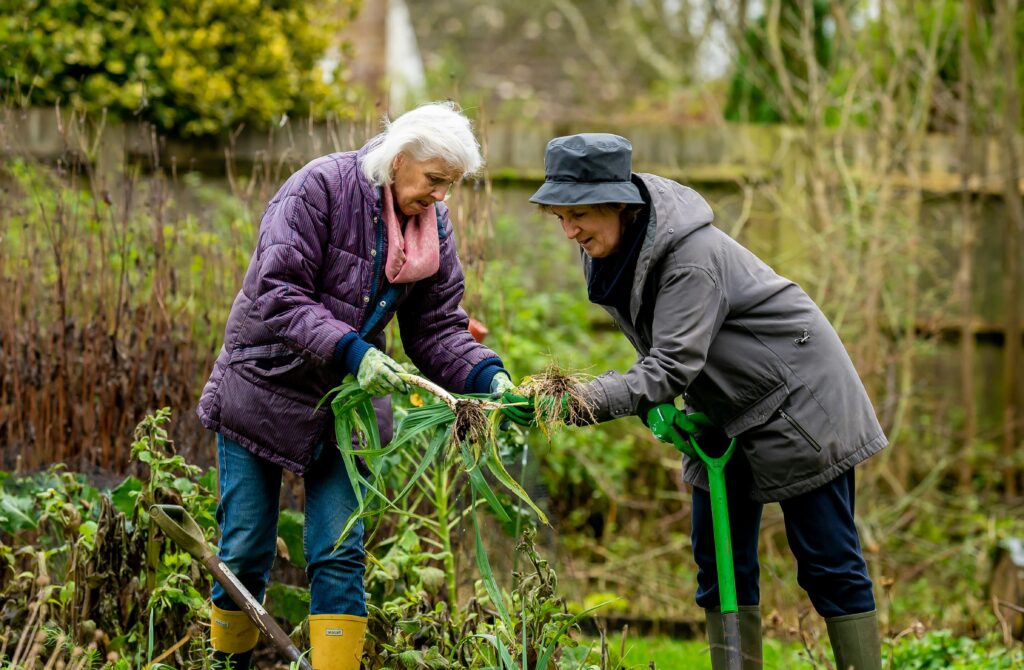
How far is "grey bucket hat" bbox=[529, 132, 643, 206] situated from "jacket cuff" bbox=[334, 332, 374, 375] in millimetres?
573

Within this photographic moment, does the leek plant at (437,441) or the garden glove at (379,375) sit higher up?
the garden glove at (379,375)

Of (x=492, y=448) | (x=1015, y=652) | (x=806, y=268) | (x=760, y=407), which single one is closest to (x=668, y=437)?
(x=760, y=407)

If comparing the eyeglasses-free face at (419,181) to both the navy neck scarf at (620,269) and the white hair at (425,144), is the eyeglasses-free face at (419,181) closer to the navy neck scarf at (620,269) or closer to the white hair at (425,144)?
the white hair at (425,144)

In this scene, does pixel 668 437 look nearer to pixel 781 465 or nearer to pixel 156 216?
pixel 781 465

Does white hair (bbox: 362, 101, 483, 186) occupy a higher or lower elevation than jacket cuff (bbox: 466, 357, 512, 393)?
higher

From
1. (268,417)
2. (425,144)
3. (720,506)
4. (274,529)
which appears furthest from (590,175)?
(274,529)

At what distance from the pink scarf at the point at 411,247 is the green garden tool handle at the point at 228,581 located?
85 cm

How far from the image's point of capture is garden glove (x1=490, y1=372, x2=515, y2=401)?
3100 millimetres

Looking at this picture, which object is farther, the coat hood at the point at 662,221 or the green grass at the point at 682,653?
the green grass at the point at 682,653

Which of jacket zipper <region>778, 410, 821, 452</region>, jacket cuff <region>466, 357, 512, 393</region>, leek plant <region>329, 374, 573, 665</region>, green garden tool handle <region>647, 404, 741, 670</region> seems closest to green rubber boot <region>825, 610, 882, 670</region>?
green garden tool handle <region>647, 404, 741, 670</region>

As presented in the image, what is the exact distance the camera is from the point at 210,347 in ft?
15.3

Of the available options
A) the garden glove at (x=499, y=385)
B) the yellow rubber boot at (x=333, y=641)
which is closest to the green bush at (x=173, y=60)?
the garden glove at (x=499, y=385)

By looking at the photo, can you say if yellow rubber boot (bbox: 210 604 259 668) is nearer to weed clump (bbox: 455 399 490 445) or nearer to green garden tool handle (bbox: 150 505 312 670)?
green garden tool handle (bbox: 150 505 312 670)

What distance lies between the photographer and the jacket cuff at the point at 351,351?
2947 mm
